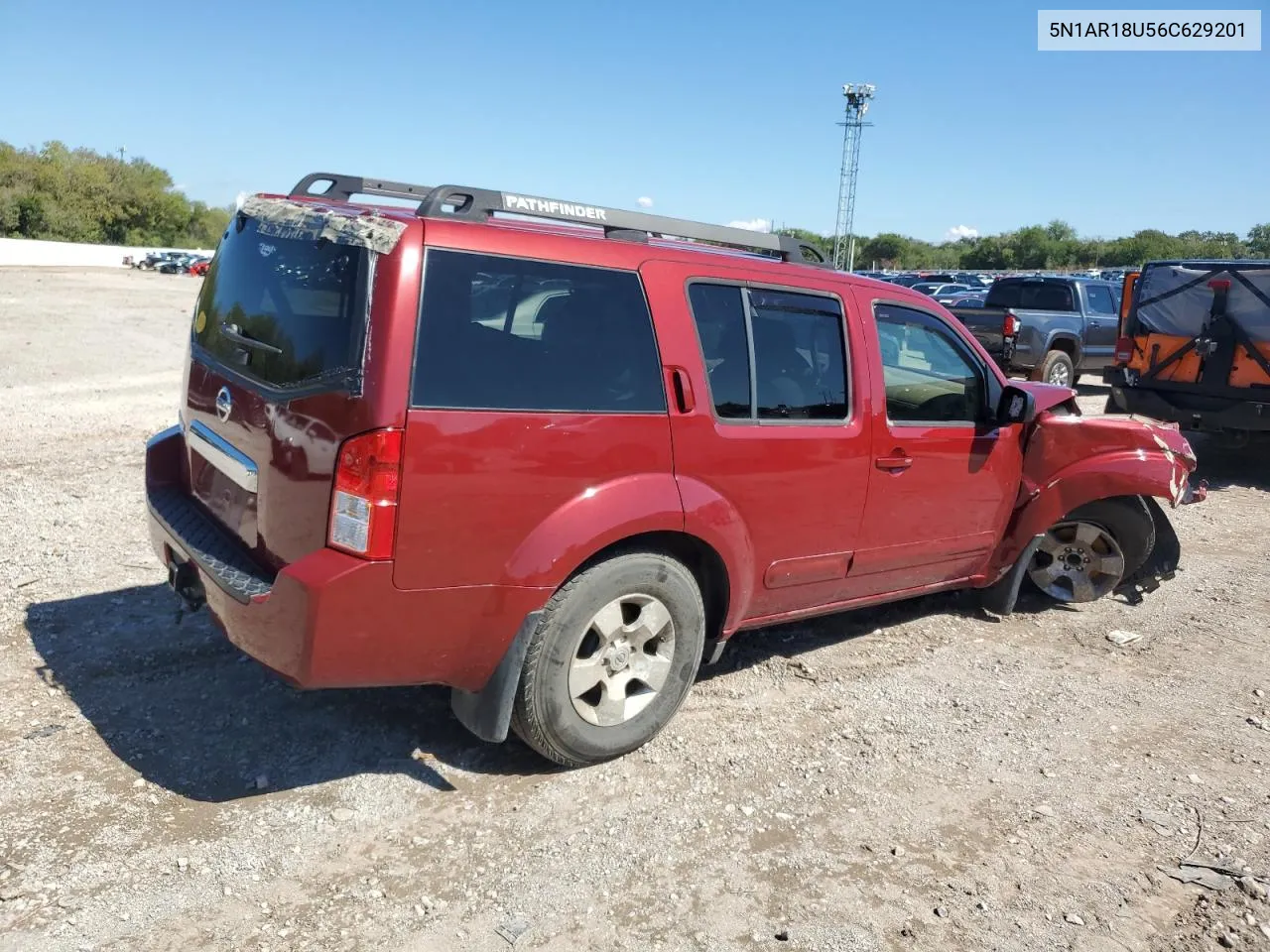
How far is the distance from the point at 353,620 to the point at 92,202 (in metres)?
89.0

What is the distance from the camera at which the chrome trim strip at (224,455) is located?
10.6 ft

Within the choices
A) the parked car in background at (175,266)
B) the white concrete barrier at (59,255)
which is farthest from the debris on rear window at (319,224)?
the parked car in background at (175,266)

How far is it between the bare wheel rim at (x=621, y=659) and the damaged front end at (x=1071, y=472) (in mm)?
2336

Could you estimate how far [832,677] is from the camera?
14.8ft

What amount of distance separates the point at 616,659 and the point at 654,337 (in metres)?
Answer: 1.18

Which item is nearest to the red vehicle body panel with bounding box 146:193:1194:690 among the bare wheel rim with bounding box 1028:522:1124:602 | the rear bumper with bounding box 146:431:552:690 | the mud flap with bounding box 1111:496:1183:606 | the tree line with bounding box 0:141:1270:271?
the rear bumper with bounding box 146:431:552:690

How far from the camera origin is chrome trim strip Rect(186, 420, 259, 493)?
10.6 feet

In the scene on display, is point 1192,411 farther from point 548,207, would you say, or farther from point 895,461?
point 548,207

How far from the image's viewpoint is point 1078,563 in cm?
562

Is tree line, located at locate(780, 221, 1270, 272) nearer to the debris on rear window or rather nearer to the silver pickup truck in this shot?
the silver pickup truck

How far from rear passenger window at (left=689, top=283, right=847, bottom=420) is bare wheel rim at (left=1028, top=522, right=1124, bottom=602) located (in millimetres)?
2265

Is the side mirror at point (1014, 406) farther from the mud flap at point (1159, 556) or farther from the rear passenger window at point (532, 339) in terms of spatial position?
the rear passenger window at point (532, 339)

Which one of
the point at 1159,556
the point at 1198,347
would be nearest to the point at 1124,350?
the point at 1198,347

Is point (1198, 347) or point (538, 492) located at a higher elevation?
point (1198, 347)
